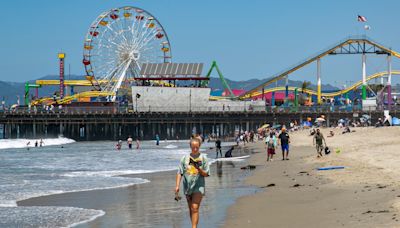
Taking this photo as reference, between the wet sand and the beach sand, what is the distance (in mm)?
463

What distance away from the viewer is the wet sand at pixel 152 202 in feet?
44.5

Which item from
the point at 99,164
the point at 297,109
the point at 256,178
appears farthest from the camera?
the point at 297,109

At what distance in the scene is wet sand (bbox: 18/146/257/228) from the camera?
13.6 m

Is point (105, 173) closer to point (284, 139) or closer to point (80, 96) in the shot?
point (284, 139)

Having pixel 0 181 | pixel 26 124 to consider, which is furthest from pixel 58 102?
pixel 0 181

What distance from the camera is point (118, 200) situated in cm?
1792

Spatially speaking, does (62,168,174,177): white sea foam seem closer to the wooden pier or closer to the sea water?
the sea water

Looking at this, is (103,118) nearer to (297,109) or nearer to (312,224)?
(297,109)

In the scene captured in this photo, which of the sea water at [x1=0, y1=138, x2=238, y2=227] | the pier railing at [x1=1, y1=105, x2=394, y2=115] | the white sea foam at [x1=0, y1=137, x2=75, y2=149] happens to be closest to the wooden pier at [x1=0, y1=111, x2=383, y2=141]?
the pier railing at [x1=1, y1=105, x2=394, y2=115]

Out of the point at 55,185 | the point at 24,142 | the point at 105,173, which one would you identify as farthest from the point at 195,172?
the point at 24,142

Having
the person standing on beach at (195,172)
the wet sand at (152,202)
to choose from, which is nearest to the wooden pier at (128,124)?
the wet sand at (152,202)

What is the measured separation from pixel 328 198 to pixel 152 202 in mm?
4446

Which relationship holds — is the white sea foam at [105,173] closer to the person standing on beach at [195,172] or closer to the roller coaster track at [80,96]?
the person standing on beach at [195,172]

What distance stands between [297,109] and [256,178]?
63.1 m
